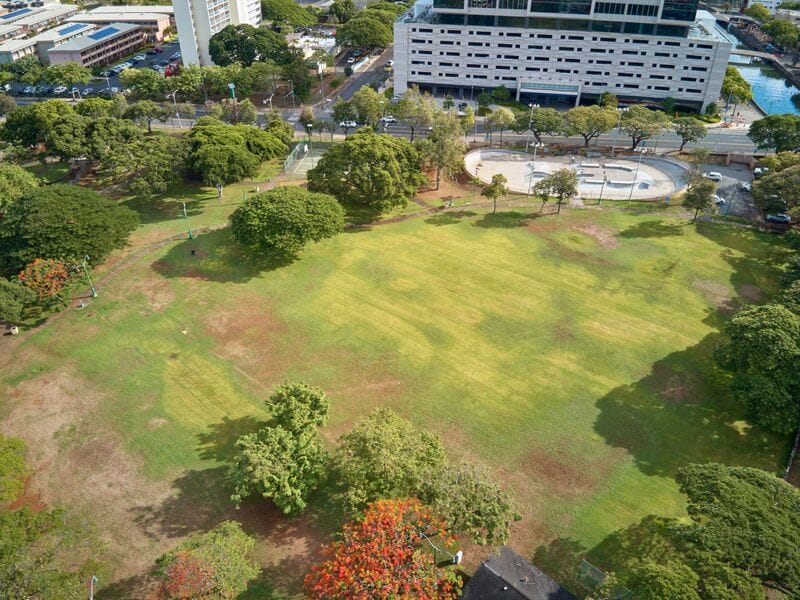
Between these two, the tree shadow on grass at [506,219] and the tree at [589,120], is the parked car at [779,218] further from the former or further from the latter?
the tree shadow on grass at [506,219]

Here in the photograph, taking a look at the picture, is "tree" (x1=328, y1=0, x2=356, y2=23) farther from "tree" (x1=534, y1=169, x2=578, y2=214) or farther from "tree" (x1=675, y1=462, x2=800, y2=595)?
"tree" (x1=675, y1=462, x2=800, y2=595)

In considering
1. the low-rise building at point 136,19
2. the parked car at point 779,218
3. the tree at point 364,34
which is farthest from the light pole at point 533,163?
the low-rise building at point 136,19

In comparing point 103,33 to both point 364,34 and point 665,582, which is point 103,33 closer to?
point 364,34

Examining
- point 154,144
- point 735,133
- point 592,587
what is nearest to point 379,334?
point 592,587

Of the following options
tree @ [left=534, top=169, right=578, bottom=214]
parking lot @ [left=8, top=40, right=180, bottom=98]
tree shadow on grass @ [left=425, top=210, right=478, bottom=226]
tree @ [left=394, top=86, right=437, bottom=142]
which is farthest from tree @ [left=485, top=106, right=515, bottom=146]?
parking lot @ [left=8, top=40, right=180, bottom=98]

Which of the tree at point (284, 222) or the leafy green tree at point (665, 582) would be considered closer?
the leafy green tree at point (665, 582)

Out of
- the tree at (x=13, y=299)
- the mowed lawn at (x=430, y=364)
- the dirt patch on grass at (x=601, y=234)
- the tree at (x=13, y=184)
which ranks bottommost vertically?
the mowed lawn at (x=430, y=364)

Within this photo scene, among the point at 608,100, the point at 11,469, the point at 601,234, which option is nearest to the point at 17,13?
the point at 608,100
